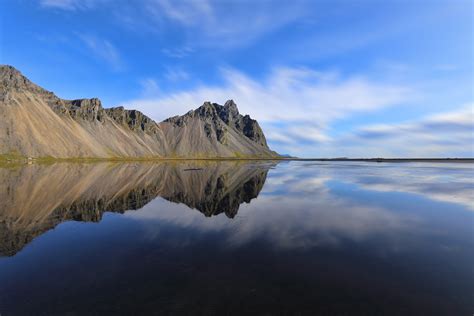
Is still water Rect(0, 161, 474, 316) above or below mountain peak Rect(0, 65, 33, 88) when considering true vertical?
below

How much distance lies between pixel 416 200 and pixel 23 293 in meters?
38.6

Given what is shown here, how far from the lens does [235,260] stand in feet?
46.3

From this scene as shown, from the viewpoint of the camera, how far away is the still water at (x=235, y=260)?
994cm

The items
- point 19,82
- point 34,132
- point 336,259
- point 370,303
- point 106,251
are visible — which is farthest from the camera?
point 19,82

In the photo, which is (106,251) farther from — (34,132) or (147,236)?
(34,132)

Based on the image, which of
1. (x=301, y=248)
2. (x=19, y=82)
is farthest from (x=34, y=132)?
(x=301, y=248)

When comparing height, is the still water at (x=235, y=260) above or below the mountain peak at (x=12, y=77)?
below

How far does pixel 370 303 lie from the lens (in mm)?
10000

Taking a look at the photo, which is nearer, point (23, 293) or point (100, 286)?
point (23, 293)

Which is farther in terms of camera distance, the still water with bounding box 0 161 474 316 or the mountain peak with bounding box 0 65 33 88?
the mountain peak with bounding box 0 65 33 88

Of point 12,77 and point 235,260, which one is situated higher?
point 12,77

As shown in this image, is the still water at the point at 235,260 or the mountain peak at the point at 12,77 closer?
the still water at the point at 235,260

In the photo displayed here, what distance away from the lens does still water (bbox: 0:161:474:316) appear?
9938mm

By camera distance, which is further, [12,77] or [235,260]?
[12,77]
